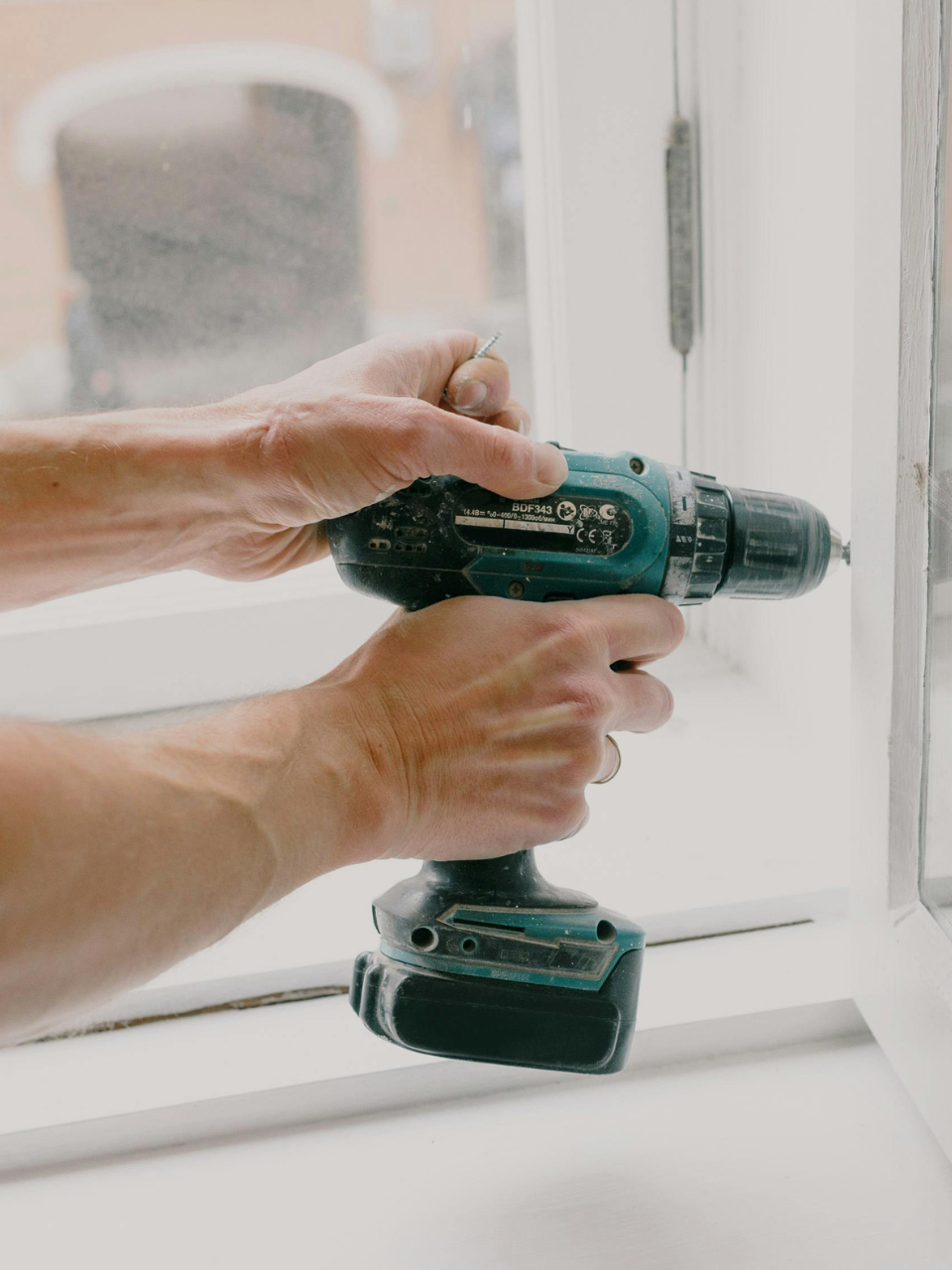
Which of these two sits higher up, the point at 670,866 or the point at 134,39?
the point at 134,39

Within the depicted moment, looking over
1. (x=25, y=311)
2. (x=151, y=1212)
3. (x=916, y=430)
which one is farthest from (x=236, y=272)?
(x=151, y=1212)

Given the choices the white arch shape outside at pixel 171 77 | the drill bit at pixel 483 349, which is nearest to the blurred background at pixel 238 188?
the white arch shape outside at pixel 171 77

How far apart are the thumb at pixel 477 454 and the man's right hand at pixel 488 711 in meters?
0.08

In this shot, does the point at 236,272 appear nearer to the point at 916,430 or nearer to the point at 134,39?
the point at 134,39

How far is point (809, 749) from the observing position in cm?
106

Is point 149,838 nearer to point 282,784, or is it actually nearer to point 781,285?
point 282,784

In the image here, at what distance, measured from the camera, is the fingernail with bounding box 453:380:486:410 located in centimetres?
77

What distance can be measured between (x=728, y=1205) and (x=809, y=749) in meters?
0.50

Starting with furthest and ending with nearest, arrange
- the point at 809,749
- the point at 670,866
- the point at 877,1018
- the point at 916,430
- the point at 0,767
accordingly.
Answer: the point at 809,749, the point at 670,866, the point at 877,1018, the point at 916,430, the point at 0,767

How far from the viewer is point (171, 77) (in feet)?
3.26

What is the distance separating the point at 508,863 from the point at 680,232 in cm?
69

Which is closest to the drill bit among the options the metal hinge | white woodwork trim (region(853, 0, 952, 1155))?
white woodwork trim (region(853, 0, 952, 1155))

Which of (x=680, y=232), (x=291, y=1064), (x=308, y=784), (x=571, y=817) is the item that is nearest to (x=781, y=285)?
(x=680, y=232)

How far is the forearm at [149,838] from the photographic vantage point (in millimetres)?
441
